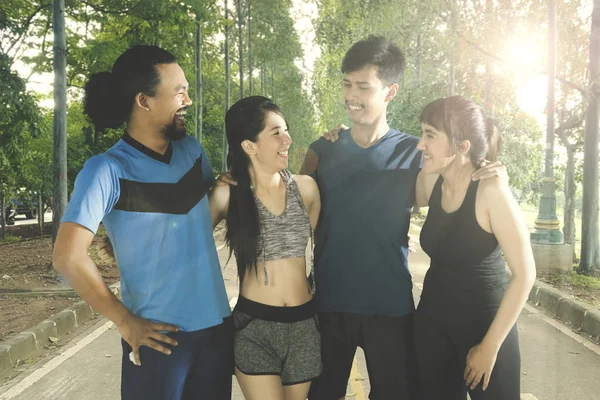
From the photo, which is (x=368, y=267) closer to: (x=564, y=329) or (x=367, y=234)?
(x=367, y=234)

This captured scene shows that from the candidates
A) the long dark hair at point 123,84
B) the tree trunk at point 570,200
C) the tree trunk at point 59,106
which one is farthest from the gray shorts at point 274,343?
the tree trunk at point 570,200

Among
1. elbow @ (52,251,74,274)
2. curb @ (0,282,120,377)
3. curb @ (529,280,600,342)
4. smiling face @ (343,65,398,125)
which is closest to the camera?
elbow @ (52,251,74,274)

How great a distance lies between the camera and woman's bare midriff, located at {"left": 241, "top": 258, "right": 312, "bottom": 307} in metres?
2.68

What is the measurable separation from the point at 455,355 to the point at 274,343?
2.93 feet

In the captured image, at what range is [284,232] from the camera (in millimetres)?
2750

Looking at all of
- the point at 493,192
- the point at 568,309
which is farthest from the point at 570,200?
the point at 493,192

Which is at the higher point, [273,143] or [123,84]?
[123,84]

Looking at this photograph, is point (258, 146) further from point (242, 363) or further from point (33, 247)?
point (33, 247)

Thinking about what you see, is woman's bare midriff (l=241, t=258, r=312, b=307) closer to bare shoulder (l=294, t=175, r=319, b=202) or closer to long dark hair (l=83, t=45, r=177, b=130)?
bare shoulder (l=294, t=175, r=319, b=202)

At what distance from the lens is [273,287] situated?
2.70 meters

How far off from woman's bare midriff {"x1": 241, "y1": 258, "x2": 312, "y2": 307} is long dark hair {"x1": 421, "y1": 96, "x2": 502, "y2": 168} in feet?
3.20

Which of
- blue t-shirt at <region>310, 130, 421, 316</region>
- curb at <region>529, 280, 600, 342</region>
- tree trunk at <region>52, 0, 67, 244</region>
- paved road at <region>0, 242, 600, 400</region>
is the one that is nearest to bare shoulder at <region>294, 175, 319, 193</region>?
blue t-shirt at <region>310, 130, 421, 316</region>

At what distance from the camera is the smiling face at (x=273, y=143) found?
2.72 meters

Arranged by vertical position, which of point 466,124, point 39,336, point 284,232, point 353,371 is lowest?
point 353,371
